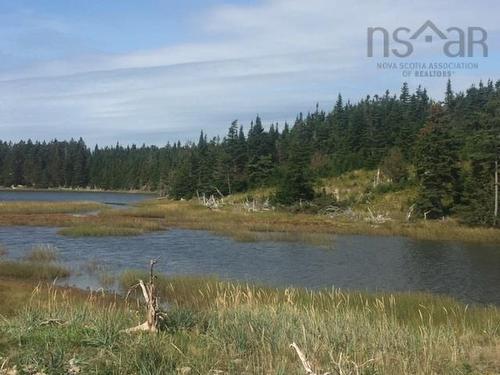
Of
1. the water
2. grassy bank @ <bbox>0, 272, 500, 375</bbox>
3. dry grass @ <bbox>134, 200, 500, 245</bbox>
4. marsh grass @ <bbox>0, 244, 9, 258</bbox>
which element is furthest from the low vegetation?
dry grass @ <bbox>134, 200, 500, 245</bbox>

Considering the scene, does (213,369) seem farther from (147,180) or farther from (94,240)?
(147,180)

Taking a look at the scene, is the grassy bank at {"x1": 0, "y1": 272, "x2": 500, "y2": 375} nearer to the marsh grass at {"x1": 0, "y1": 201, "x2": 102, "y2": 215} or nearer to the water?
the water

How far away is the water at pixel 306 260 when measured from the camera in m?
25.2

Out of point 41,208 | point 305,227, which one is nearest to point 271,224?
point 305,227

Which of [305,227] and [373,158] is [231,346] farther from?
[373,158]

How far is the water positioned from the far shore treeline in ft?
39.4

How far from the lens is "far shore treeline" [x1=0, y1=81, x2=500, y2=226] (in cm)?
5238

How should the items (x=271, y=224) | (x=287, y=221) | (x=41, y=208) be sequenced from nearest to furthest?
(x=271, y=224)
(x=287, y=221)
(x=41, y=208)

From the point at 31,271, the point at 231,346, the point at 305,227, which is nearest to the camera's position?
the point at 231,346

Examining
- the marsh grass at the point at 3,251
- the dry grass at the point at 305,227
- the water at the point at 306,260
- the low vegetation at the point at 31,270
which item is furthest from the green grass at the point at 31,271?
the dry grass at the point at 305,227

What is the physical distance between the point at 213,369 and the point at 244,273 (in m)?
18.8

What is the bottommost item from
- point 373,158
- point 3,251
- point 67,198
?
point 3,251

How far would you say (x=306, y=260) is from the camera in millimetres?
31812

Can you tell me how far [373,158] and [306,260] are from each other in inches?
1858
